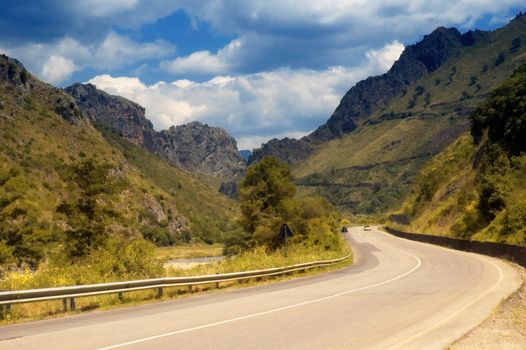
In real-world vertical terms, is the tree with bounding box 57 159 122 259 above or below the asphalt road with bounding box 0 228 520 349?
above

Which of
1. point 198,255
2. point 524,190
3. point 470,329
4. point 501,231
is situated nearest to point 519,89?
point 524,190

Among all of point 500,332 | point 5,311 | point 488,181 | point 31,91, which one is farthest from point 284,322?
point 31,91

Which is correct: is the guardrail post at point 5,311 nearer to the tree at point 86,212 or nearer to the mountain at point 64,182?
the mountain at point 64,182

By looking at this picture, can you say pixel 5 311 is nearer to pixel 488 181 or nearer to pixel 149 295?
pixel 149 295

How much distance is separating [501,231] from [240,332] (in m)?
41.3

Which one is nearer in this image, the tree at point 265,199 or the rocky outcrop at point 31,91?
the tree at point 265,199

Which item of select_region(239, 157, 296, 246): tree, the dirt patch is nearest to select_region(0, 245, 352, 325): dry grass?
the dirt patch

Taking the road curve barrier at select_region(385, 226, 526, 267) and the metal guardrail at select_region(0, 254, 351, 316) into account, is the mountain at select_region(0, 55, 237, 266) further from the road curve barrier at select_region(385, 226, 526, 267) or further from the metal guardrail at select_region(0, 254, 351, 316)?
the road curve barrier at select_region(385, 226, 526, 267)

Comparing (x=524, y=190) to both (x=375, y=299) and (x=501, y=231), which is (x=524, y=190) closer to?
(x=501, y=231)

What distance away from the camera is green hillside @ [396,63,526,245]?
51.0 meters

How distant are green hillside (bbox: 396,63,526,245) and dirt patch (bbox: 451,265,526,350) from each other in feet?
96.3

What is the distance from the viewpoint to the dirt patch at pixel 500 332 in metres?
9.09

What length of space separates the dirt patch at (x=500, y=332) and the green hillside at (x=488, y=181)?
29.4 meters

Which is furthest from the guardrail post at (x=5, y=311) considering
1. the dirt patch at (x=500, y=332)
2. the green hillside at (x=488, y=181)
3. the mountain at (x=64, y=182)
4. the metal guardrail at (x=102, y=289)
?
the green hillside at (x=488, y=181)
